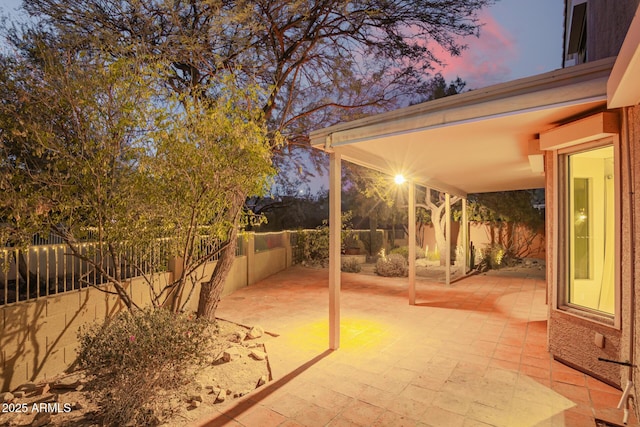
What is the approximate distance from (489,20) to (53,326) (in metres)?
8.97

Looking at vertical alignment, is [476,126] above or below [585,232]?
above

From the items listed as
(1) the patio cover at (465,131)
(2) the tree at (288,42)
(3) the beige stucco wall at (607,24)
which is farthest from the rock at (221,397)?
(3) the beige stucco wall at (607,24)

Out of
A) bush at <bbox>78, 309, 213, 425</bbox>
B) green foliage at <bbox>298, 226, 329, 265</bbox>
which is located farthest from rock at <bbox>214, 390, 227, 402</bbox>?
green foliage at <bbox>298, 226, 329, 265</bbox>

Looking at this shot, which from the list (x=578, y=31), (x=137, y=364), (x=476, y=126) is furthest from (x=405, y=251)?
(x=137, y=364)

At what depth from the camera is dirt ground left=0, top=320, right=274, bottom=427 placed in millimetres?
3178

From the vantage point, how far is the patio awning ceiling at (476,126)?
10.1 feet

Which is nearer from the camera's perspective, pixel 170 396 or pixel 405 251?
pixel 170 396

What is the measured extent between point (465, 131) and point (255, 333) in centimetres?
418

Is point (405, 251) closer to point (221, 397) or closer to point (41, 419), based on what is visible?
point (221, 397)

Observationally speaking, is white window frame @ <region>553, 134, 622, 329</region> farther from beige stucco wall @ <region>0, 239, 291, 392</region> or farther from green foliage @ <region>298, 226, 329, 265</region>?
green foliage @ <region>298, 226, 329, 265</region>

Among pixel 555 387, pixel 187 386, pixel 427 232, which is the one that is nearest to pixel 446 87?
pixel 427 232

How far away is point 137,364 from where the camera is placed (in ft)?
9.97

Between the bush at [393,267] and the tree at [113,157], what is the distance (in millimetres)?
7684

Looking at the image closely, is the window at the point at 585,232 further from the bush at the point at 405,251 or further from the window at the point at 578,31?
the bush at the point at 405,251
